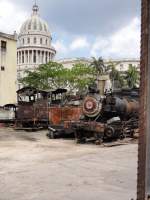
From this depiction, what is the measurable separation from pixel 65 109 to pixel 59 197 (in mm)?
14622

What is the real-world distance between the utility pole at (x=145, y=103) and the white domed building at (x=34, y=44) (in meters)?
107

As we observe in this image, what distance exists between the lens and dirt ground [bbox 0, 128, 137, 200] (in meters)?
7.17

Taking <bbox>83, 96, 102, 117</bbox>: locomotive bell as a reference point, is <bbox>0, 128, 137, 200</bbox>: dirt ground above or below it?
below

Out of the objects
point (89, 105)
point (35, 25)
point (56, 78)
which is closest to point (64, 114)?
point (89, 105)

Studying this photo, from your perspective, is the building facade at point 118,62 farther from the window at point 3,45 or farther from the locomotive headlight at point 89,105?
the locomotive headlight at point 89,105

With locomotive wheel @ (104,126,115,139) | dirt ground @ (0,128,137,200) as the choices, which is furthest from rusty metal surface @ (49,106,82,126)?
dirt ground @ (0,128,137,200)

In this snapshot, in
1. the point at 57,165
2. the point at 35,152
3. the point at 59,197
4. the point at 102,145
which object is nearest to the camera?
the point at 59,197

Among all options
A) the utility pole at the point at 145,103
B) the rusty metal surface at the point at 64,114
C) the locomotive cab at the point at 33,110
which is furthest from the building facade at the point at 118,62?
the utility pole at the point at 145,103

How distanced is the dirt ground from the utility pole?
4061 mm

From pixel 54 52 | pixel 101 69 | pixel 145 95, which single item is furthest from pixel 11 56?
pixel 54 52

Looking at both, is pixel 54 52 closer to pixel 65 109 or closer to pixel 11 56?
pixel 11 56

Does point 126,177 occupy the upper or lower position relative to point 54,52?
lower

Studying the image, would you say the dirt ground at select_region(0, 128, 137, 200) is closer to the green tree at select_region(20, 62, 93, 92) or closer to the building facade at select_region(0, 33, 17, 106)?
the building facade at select_region(0, 33, 17, 106)

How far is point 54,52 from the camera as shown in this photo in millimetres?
119062
